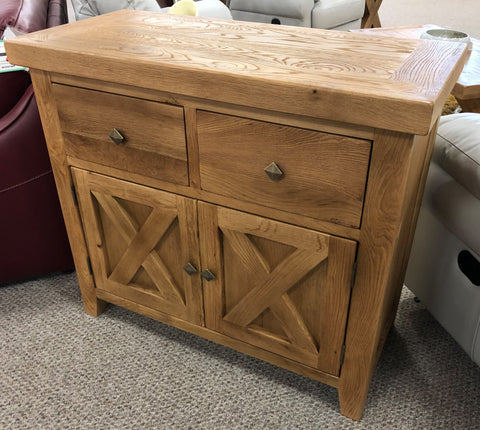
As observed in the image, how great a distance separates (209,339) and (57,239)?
633mm

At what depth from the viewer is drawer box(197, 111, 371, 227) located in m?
0.88

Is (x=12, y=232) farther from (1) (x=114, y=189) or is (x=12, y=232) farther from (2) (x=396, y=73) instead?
(2) (x=396, y=73)

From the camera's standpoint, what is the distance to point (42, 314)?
1514 millimetres

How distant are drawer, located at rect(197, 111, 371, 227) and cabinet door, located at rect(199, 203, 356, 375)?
6 centimetres

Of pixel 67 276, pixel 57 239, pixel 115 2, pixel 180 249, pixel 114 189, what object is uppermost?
pixel 115 2

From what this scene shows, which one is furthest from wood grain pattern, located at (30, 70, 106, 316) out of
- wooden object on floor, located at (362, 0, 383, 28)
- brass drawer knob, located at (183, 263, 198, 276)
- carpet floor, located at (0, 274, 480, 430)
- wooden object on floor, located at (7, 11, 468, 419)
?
wooden object on floor, located at (362, 0, 383, 28)

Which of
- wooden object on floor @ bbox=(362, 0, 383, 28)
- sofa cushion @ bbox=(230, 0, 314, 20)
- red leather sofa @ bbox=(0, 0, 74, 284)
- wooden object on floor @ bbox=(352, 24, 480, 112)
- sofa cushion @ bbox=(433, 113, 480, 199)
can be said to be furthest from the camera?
wooden object on floor @ bbox=(362, 0, 383, 28)

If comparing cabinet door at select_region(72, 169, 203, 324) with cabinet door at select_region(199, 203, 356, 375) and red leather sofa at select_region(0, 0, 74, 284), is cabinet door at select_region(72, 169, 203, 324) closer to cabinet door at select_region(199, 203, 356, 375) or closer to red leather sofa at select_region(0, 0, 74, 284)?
cabinet door at select_region(199, 203, 356, 375)

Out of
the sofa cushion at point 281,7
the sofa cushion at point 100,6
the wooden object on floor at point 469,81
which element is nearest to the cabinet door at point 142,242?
the sofa cushion at point 100,6

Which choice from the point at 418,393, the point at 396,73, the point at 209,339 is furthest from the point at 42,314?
the point at 396,73

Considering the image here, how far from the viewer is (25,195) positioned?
1452 millimetres

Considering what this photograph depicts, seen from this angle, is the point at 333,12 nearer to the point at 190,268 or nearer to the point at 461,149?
the point at 461,149

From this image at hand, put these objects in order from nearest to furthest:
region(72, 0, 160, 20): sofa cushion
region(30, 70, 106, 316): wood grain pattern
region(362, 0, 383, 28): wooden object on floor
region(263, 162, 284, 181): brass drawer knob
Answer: region(263, 162, 284, 181): brass drawer knob, region(30, 70, 106, 316): wood grain pattern, region(72, 0, 160, 20): sofa cushion, region(362, 0, 383, 28): wooden object on floor

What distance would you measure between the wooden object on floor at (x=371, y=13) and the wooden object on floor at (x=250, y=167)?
121 inches
